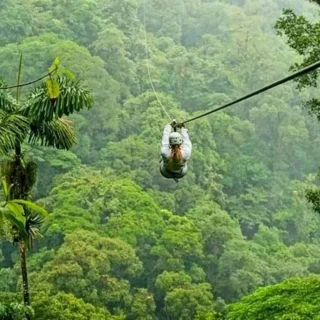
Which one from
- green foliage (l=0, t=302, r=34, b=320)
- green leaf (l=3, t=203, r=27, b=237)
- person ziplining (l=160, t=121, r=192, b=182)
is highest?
person ziplining (l=160, t=121, r=192, b=182)

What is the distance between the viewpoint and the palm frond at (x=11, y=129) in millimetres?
5551

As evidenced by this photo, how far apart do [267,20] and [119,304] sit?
3149cm

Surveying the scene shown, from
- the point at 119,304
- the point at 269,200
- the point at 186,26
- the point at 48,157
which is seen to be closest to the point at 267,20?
the point at 186,26

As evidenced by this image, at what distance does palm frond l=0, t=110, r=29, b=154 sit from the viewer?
555 centimetres

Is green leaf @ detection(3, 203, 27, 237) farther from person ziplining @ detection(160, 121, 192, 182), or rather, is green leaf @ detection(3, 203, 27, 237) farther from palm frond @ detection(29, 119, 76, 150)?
palm frond @ detection(29, 119, 76, 150)

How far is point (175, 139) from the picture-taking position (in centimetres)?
435

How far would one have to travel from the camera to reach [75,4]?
120 feet

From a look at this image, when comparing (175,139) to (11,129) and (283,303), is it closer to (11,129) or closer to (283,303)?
(11,129)

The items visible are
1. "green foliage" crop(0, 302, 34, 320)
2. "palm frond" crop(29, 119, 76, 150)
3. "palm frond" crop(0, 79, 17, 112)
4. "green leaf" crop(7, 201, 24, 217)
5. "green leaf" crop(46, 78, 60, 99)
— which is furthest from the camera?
"palm frond" crop(29, 119, 76, 150)

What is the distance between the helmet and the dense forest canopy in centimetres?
525

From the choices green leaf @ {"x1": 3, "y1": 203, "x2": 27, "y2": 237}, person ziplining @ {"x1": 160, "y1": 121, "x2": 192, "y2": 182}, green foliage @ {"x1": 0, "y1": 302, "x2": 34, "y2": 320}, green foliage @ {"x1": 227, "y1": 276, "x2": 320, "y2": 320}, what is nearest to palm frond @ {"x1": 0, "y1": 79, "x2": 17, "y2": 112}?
green foliage @ {"x1": 0, "y1": 302, "x2": 34, "y2": 320}

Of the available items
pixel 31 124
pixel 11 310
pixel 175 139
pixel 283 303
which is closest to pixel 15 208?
pixel 175 139

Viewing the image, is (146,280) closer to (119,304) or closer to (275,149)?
(119,304)

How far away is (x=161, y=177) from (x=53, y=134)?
20.4 m
